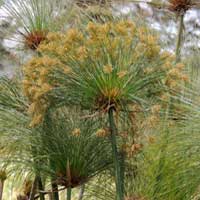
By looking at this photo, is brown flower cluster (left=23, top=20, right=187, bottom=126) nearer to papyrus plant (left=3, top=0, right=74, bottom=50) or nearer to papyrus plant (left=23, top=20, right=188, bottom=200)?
papyrus plant (left=23, top=20, right=188, bottom=200)

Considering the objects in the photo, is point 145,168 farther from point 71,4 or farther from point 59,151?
point 71,4

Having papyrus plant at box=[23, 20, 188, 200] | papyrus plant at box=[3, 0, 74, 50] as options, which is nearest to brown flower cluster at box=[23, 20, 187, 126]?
papyrus plant at box=[23, 20, 188, 200]

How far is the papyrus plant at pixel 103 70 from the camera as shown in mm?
699

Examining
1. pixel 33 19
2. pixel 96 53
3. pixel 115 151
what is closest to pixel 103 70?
pixel 96 53

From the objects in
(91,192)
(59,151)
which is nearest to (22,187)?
(91,192)

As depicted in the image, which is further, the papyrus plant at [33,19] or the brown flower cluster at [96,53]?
the papyrus plant at [33,19]

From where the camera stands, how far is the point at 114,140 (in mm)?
740

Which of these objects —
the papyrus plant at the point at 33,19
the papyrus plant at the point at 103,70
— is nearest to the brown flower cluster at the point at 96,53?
the papyrus plant at the point at 103,70

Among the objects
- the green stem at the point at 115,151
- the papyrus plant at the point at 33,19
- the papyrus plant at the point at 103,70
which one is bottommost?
the green stem at the point at 115,151

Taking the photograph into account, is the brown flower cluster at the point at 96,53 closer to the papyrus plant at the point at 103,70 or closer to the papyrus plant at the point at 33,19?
the papyrus plant at the point at 103,70

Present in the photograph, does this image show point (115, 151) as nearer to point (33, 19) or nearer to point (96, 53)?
point (96, 53)

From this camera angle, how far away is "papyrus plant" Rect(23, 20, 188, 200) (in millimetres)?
699

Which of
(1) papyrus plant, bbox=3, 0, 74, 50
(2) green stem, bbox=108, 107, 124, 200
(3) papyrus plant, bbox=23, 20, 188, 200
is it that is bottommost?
(2) green stem, bbox=108, 107, 124, 200

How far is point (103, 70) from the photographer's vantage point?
69 centimetres
